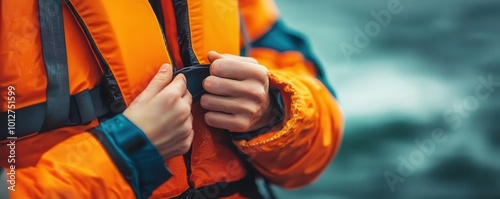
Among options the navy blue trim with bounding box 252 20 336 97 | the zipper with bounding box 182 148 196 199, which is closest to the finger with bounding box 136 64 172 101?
the zipper with bounding box 182 148 196 199

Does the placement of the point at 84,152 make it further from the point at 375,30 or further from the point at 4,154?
the point at 375,30

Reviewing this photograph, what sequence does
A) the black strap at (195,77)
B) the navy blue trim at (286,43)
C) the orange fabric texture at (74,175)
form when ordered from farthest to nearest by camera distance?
the navy blue trim at (286,43), the black strap at (195,77), the orange fabric texture at (74,175)

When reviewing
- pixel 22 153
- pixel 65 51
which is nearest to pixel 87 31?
pixel 65 51

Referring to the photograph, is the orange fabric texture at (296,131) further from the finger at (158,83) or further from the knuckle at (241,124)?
the finger at (158,83)

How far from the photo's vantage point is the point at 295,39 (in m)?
1.00

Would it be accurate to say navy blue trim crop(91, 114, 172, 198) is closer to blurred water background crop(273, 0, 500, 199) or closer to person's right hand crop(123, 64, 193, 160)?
person's right hand crop(123, 64, 193, 160)

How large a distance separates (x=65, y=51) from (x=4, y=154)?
0.39 feet

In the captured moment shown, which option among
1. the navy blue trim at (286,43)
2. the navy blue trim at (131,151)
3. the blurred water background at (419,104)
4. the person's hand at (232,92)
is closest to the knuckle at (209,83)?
the person's hand at (232,92)

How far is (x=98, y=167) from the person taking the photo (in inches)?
24.4

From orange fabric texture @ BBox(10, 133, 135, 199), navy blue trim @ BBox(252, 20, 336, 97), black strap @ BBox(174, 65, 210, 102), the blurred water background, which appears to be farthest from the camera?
Answer: the blurred water background

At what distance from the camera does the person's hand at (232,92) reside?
28.4 inches

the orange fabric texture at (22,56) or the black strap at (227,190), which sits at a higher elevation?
the orange fabric texture at (22,56)

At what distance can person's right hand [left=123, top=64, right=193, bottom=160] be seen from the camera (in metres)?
0.65

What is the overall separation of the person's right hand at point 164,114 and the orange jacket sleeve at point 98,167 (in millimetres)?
12
